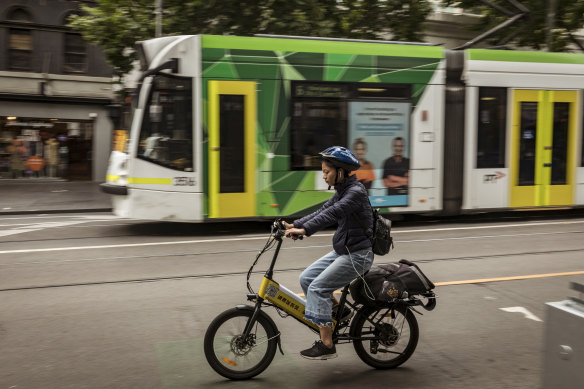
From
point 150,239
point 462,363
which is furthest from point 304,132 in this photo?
point 462,363

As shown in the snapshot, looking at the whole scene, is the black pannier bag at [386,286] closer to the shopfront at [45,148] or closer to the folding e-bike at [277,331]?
the folding e-bike at [277,331]

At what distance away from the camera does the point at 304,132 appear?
10.8 metres

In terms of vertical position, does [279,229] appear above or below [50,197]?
above

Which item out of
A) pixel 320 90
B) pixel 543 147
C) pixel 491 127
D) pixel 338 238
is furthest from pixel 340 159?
pixel 543 147

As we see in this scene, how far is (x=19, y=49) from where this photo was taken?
22.9 m

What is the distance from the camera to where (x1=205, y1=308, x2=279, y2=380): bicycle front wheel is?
412cm

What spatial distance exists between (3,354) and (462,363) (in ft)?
11.5

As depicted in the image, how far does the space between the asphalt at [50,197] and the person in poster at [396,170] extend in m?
8.12

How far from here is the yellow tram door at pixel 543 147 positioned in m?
12.0

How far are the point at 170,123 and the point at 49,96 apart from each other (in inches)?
577

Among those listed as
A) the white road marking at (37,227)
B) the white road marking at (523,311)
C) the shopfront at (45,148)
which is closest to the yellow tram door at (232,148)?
the white road marking at (37,227)

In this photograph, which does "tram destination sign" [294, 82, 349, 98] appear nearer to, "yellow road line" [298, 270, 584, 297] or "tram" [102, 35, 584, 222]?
"tram" [102, 35, 584, 222]

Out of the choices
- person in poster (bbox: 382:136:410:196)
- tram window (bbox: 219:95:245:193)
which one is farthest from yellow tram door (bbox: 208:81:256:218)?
person in poster (bbox: 382:136:410:196)

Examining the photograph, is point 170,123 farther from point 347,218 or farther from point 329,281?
point 329,281
